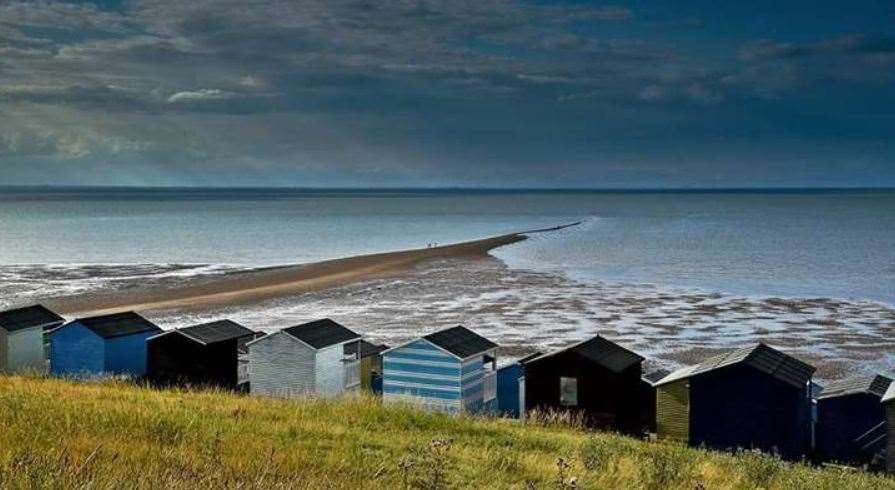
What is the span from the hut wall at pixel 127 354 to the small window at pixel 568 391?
13154 mm

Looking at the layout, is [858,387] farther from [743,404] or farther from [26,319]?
[26,319]

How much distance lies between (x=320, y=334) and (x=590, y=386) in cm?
787

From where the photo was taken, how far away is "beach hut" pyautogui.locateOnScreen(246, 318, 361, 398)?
27562 millimetres

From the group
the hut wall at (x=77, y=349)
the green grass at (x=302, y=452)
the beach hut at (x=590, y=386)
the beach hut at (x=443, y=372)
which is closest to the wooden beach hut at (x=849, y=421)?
the beach hut at (x=590, y=386)

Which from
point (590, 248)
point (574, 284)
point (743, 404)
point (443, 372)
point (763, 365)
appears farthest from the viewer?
point (590, 248)

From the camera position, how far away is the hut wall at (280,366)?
1086 inches

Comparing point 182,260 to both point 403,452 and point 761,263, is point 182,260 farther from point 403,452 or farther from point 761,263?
point 403,452

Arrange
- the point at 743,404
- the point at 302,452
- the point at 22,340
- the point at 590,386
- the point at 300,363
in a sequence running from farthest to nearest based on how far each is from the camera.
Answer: the point at 22,340, the point at 300,363, the point at 590,386, the point at 743,404, the point at 302,452

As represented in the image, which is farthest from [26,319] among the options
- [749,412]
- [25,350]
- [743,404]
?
[749,412]

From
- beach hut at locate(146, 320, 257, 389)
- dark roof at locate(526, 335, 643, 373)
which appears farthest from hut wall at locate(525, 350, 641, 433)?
beach hut at locate(146, 320, 257, 389)

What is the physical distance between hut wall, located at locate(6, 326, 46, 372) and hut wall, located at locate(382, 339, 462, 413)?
465 inches

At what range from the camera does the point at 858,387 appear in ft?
84.2

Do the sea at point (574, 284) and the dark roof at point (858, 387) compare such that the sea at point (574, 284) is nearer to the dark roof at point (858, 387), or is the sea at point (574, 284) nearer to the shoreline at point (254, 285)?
the shoreline at point (254, 285)

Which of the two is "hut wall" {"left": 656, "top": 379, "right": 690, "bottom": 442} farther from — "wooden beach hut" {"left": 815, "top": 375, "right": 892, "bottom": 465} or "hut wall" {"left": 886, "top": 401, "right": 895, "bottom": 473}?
"hut wall" {"left": 886, "top": 401, "right": 895, "bottom": 473}
